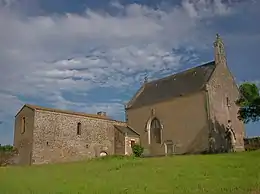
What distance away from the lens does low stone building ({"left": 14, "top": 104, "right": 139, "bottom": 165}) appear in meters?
38.3

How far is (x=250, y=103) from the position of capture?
33.4 metres

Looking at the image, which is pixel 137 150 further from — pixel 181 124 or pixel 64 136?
pixel 64 136

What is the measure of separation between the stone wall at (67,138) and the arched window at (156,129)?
18.0 ft

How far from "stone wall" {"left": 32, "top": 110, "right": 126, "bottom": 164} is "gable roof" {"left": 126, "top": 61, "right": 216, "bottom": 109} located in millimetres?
6511

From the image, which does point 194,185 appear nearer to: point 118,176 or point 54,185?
point 118,176

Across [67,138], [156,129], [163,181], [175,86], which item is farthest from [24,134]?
[163,181]

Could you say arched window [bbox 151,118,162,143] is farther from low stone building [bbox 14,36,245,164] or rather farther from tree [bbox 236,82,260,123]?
tree [bbox 236,82,260,123]

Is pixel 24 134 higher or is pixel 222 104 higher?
pixel 222 104

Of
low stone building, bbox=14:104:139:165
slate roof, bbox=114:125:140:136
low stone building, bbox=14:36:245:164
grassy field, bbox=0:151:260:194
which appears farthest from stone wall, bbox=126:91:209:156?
grassy field, bbox=0:151:260:194

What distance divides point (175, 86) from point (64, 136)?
15651 millimetres

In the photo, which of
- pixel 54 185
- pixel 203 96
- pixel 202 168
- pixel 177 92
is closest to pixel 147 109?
pixel 177 92

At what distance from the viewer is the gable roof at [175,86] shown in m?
→ 41.1

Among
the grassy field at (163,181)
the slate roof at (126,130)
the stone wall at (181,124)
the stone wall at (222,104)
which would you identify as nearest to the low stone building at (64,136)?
the slate roof at (126,130)

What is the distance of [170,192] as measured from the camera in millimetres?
12961
